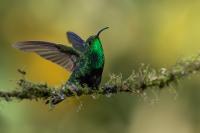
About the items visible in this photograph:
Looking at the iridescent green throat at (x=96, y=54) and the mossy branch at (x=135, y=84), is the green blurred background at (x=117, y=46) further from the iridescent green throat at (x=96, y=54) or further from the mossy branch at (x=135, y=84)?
the mossy branch at (x=135, y=84)

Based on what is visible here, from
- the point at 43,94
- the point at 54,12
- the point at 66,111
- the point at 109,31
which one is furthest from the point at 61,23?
the point at 43,94

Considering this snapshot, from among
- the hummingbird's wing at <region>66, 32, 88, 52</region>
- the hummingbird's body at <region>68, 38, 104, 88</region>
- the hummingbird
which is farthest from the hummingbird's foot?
the hummingbird's wing at <region>66, 32, 88, 52</region>

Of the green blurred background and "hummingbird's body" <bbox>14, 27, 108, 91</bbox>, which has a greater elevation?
the green blurred background

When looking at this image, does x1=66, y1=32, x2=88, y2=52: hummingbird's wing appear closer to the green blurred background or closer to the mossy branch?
the mossy branch

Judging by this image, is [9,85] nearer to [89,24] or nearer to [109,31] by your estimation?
[89,24]

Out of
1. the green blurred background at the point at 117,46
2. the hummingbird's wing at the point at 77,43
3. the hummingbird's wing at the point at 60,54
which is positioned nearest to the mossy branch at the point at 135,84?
the hummingbird's wing at the point at 60,54

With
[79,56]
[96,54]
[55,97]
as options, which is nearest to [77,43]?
[79,56]
